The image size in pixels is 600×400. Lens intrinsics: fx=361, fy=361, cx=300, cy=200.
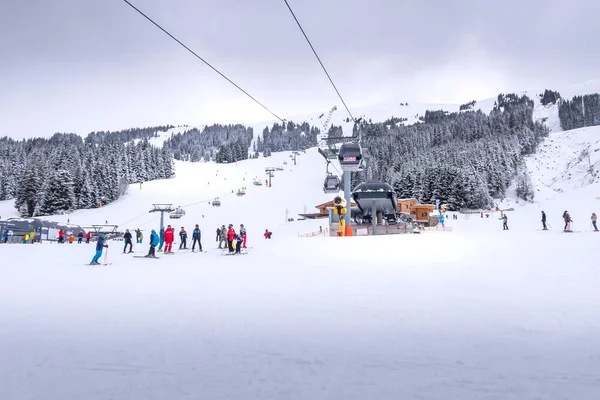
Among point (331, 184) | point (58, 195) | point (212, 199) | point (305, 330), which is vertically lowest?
point (305, 330)

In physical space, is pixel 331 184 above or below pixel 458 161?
below

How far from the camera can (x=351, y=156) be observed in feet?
89.2

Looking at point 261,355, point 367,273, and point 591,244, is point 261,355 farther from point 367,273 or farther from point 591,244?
point 591,244

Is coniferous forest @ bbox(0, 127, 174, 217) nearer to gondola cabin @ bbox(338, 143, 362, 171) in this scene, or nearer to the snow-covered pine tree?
the snow-covered pine tree

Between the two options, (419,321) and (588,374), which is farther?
(419,321)

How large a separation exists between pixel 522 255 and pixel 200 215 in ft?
142

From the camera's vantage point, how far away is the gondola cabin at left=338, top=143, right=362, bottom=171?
27.1 metres

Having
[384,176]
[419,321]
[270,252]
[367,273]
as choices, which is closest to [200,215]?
[270,252]

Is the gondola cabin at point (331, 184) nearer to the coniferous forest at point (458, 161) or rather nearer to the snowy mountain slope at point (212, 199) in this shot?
the coniferous forest at point (458, 161)

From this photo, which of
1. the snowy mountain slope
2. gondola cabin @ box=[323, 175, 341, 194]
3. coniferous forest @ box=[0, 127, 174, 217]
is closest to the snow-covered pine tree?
coniferous forest @ box=[0, 127, 174, 217]

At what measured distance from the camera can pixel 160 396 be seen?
369 centimetres

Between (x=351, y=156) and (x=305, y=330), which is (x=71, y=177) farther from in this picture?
(x=305, y=330)

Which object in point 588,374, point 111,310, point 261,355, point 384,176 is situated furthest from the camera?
point 384,176

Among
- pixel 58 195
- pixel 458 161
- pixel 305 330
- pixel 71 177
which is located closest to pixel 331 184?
pixel 305 330
